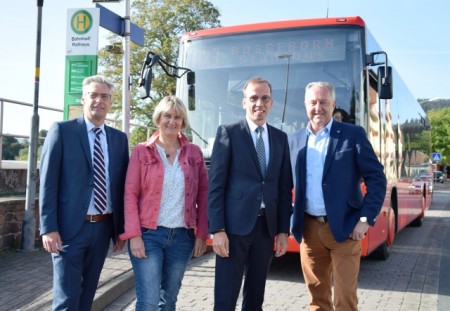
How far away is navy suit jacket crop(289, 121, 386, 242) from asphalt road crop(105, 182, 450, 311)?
2.04 m

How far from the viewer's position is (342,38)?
21.4ft

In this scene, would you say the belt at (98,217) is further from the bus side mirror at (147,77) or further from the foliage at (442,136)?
the foliage at (442,136)

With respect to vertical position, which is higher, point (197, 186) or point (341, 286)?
point (197, 186)

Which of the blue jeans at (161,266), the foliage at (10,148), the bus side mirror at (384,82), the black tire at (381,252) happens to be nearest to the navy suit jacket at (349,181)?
the blue jeans at (161,266)

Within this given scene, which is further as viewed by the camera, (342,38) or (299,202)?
(342,38)

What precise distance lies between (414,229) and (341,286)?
10.4 m

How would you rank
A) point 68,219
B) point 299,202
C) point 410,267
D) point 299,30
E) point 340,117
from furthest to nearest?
point 410,267 < point 299,30 < point 340,117 < point 299,202 < point 68,219

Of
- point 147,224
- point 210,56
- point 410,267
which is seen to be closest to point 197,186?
point 147,224

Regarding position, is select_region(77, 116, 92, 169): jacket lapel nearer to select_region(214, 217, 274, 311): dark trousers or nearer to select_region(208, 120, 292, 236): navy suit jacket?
select_region(208, 120, 292, 236): navy suit jacket

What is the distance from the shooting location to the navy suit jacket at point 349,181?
3.63 metres

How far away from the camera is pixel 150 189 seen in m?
3.38

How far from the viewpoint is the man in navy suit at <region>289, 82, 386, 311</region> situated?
3.65 metres

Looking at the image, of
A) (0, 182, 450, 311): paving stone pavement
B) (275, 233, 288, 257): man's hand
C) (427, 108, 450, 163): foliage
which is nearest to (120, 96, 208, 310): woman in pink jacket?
(275, 233, 288, 257): man's hand

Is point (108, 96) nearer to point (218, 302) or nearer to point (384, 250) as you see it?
point (218, 302)
